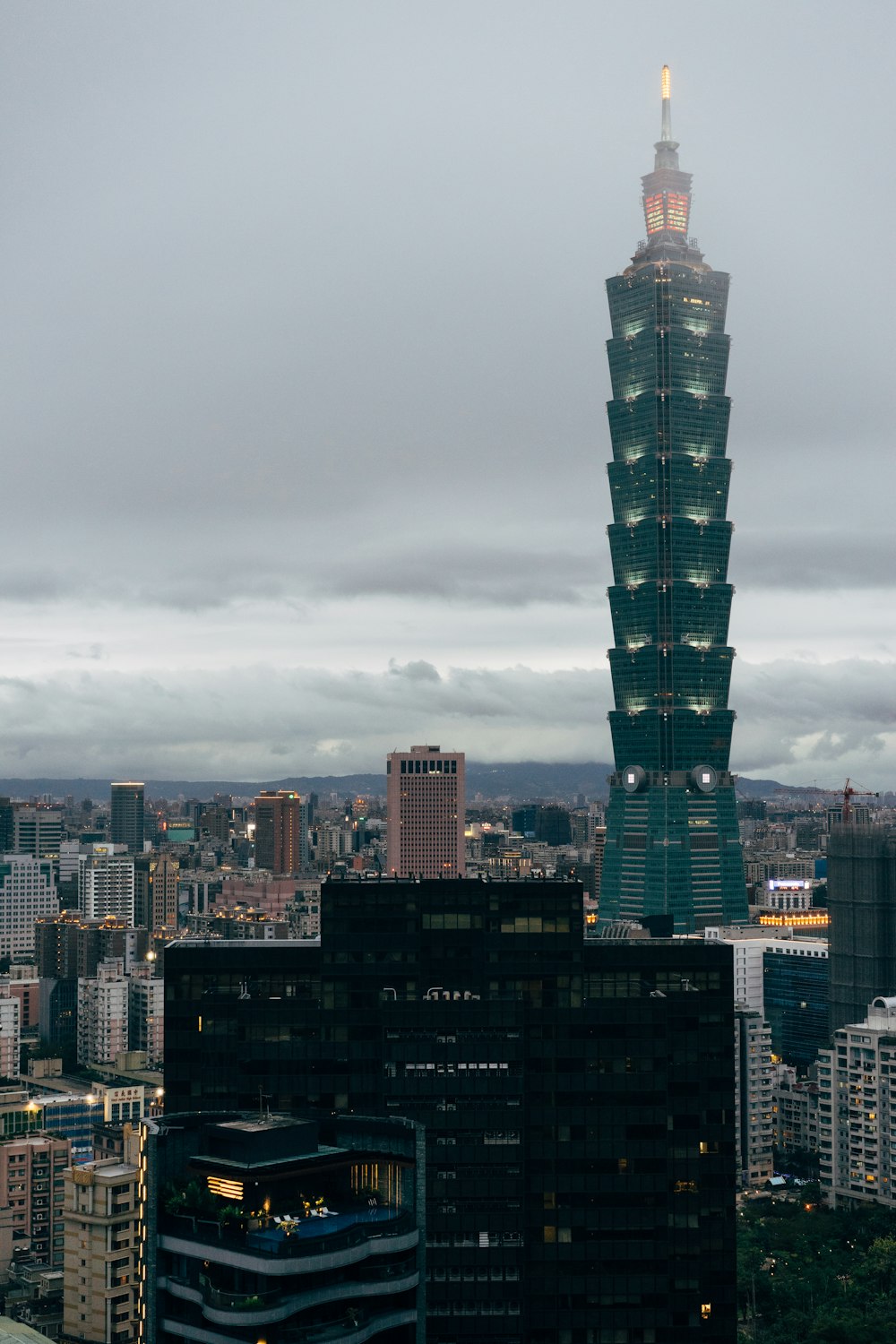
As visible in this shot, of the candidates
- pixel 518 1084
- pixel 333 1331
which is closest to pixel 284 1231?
pixel 333 1331

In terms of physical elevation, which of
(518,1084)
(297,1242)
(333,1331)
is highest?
(518,1084)

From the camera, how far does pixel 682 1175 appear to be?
10950 cm

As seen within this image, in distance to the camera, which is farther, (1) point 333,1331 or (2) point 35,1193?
(2) point 35,1193

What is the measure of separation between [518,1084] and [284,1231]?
3662 cm

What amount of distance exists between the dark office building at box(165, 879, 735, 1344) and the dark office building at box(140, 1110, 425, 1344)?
27392mm

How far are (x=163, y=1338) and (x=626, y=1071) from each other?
42137 millimetres

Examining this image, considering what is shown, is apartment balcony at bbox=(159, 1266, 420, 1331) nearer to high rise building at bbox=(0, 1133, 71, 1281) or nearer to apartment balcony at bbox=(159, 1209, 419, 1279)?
apartment balcony at bbox=(159, 1209, 419, 1279)

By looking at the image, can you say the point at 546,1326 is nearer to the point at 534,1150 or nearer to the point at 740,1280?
the point at 534,1150

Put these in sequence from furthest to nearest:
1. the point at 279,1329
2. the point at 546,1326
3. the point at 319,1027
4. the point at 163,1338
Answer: the point at 319,1027
the point at 546,1326
the point at 163,1338
the point at 279,1329

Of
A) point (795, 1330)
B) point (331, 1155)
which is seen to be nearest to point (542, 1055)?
point (331, 1155)

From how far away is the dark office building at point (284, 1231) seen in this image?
224ft

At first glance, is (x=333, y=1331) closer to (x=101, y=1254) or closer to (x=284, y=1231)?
(x=284, y=1231)

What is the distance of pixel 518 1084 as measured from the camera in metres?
103

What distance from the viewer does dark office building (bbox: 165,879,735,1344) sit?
10269cm
